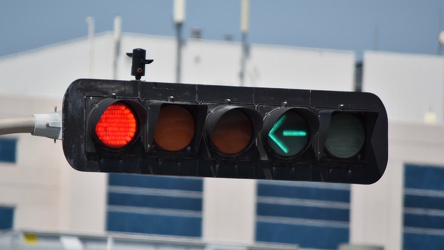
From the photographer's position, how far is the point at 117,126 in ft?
25.3

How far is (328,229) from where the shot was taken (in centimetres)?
6544

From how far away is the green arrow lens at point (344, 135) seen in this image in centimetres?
802

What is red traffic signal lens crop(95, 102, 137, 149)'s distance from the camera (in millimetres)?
7680

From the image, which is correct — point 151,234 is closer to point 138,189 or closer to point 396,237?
point 138,189

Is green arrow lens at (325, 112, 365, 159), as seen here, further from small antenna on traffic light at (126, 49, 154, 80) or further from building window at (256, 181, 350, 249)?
building window at (256, 181, 350, 249)

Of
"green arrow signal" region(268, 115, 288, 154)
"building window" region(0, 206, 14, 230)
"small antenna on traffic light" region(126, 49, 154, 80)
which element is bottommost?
"building window" region(0, 206, 14, 230)

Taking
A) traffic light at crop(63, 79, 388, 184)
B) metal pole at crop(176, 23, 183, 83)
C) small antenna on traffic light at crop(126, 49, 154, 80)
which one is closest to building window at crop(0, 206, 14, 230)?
metal pole at crop(176, 23, 183, 83)

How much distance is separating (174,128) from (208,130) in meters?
0.21

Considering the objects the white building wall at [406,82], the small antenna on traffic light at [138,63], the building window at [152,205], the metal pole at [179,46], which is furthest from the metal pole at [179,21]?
the small antenna on traffic light at [138,63]

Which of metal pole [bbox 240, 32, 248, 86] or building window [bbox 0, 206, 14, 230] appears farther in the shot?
metal pole [bbox 240, 32, 248, 86]

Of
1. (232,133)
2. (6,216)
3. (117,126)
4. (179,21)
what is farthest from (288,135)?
(179,21)

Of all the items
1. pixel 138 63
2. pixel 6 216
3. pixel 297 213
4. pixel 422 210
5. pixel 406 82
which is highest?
pixel 406 82

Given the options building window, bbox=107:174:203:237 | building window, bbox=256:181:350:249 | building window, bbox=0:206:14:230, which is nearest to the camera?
building window, bbox=0:206:14:230

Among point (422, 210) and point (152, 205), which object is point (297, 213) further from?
point (152, 205)
